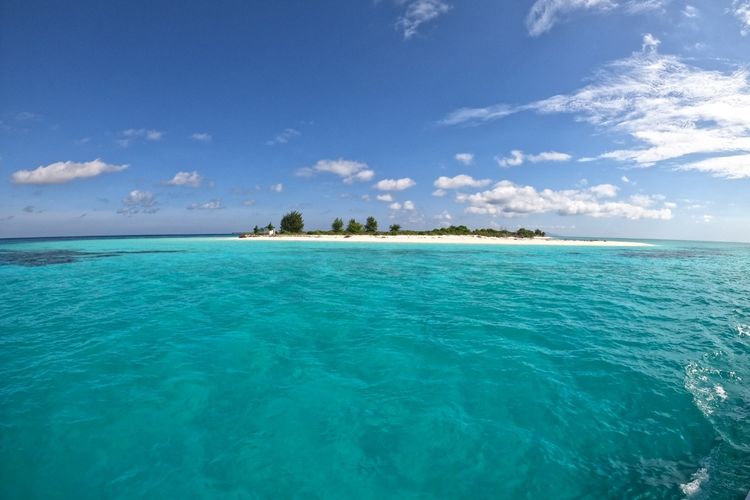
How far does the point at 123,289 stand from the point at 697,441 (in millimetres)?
25033

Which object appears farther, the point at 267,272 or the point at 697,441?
the point at 267,272

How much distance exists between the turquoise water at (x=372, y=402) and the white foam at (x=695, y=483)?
0.03 m

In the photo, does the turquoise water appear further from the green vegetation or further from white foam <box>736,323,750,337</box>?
the green vegetation

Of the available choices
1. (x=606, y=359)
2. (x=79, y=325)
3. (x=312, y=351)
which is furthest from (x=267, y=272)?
(x=606, y=359)

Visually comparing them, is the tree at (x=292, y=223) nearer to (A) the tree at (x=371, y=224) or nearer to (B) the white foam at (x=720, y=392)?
(A) the tree at (x=371, y=224)

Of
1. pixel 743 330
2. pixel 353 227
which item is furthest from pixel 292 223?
pixel 743 330

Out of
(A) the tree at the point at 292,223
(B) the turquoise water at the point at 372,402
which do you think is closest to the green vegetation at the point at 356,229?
(A) the tree at the point at 292,223

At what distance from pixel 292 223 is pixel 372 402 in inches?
3984

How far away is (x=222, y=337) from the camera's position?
11016mm

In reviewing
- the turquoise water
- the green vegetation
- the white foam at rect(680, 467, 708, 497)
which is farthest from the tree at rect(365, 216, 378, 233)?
the white foam at rect(680, 467, 708, 497)

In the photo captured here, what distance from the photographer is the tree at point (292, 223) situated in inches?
4085

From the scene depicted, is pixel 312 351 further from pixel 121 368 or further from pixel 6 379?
pixel 6 379

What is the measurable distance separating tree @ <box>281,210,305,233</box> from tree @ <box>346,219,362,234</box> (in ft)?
52.4

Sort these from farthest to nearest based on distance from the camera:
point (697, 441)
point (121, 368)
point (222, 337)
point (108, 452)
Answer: point (222, 337), point (121, 368), point (697, 441), point (108, 452)
